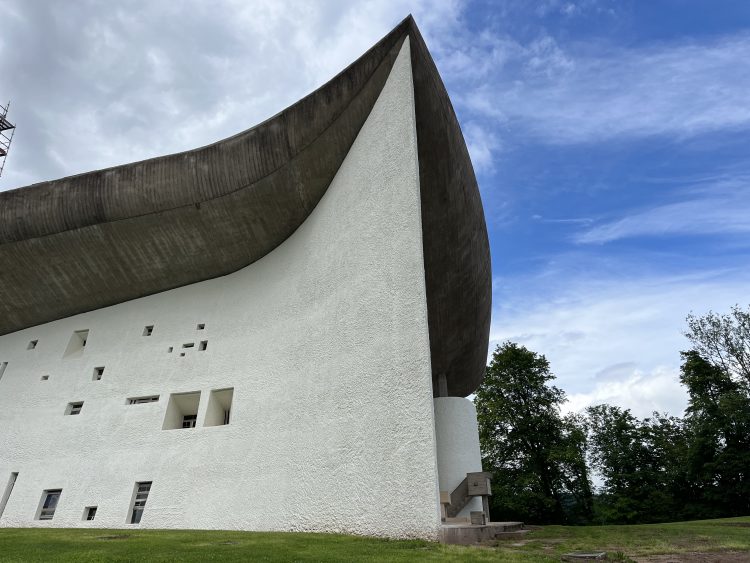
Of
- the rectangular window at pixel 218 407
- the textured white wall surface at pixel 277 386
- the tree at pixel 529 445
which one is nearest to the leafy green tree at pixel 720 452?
the tree at pixel 529 445

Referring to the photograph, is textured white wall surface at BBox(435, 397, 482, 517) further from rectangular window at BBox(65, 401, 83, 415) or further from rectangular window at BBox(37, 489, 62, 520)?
rectangular window at BBox(65, 401, 83, 415)

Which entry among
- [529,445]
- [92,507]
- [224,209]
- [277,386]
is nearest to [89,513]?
[92,507]

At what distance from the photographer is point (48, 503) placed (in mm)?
12070

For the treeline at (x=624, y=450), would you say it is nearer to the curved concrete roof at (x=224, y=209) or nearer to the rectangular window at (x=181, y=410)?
the curved concrete roof at (x=224, y=209)

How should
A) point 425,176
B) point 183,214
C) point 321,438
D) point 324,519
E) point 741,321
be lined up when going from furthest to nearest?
point 741,321, point 183,214, point 425,176, point 321,438, point 324,519

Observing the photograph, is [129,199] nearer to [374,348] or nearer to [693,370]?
[374,348]

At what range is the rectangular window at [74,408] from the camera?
13.5 meters

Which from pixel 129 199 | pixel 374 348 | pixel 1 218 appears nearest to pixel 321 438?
pixel 374 348

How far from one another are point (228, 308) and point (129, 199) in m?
4.02

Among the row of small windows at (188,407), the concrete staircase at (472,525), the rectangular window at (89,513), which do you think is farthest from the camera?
the row of small windows at (188,407)

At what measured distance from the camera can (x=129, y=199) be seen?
12.6 m

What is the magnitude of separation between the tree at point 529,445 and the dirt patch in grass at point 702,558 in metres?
16.4

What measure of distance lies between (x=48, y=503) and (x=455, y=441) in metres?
11.2

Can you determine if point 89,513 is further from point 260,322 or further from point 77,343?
point 260,322
